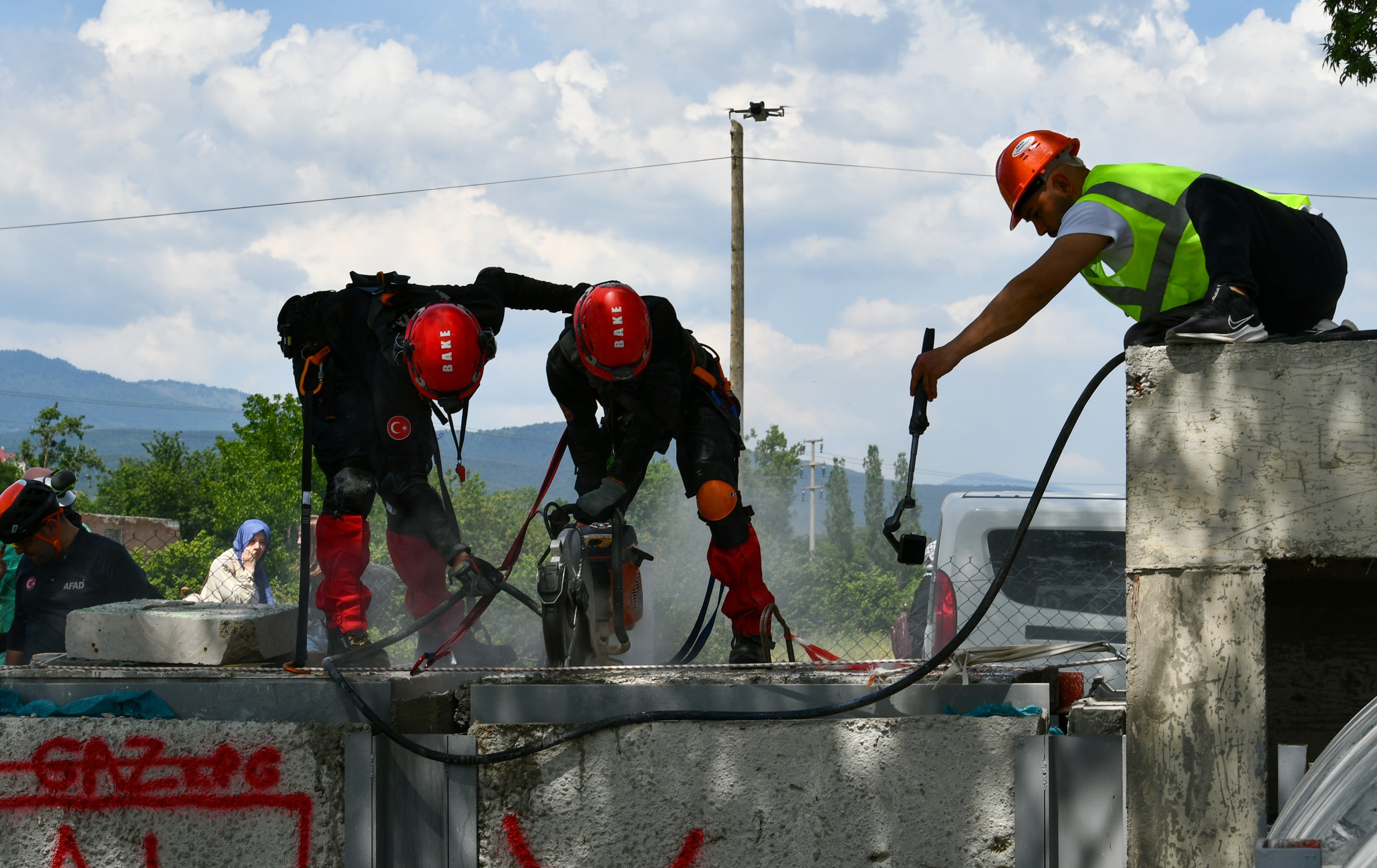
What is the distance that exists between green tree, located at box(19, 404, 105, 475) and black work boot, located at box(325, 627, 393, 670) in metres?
51.8

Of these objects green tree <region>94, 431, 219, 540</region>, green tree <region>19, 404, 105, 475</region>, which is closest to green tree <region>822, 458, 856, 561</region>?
green tree <region>94, 431, 219, 540</region>

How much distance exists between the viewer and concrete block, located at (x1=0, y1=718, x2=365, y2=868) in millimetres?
3031

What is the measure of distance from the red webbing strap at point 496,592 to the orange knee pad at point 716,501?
0.64 m

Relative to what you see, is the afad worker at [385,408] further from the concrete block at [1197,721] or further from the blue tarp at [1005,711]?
the concrete block at [1197,721]

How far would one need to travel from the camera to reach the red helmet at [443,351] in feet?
14.6

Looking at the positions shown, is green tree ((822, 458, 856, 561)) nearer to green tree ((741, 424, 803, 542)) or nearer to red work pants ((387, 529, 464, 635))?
green tree ((741, 424, 803, 542))

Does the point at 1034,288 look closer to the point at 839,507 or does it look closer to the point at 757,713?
the point at 757,713

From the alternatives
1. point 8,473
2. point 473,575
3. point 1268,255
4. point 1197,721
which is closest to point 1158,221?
point 1268,255

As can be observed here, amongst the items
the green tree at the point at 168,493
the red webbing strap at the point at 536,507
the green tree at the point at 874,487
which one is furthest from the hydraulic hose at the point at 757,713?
the green tree at the point at 874,487

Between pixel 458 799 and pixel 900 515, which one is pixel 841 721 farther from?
pixel 458 799

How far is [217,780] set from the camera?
3.05 meters

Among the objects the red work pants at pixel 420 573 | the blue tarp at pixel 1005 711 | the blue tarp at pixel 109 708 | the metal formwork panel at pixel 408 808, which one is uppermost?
the red work pants at pixel 420 573

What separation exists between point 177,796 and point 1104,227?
9.57 feet

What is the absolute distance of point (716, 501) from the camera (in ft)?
15.2
